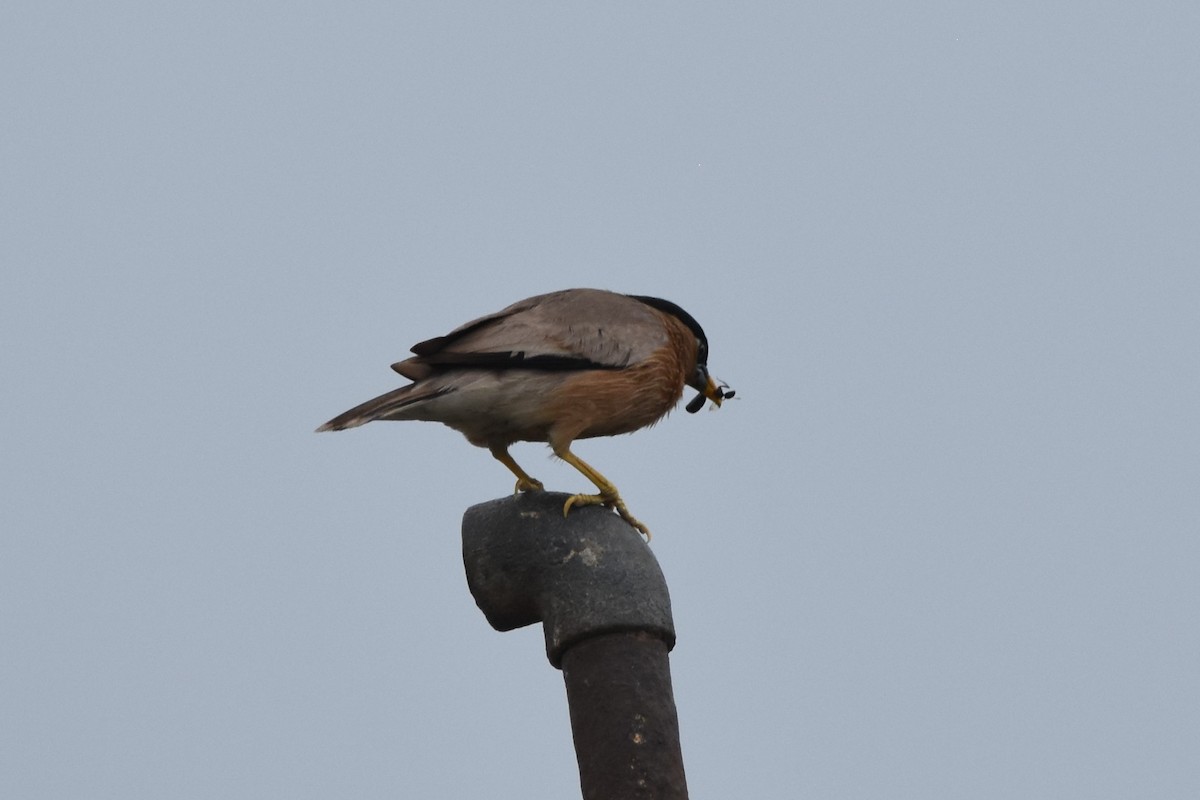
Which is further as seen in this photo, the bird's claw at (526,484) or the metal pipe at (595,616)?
the bird's claw at (526,484)

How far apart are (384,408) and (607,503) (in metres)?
1.01

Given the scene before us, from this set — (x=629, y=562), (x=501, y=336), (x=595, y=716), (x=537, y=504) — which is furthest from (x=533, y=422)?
(x=595, y=716)

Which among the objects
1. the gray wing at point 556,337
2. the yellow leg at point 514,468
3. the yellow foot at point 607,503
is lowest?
the yellow foot at point 607,503

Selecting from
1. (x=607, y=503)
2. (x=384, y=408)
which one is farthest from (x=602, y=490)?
(x=384, y=408)

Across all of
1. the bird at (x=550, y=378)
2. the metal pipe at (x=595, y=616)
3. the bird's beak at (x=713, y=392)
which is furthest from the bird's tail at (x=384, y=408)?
the bird's beak at (x=713, y=392)

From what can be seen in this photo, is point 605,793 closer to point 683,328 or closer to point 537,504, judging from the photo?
point 537,504

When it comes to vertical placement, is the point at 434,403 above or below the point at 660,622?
above

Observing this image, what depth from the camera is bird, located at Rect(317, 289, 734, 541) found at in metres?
6.64

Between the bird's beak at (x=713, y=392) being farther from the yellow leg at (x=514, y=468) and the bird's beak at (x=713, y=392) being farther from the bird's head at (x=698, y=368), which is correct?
the yellow leg at (x=514, y=468)

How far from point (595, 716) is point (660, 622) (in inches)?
17.3

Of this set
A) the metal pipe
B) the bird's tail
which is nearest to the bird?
the bird's tail

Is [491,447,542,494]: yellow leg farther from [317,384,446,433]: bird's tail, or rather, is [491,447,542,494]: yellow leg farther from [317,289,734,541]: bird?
[317,384,446,433]: bird's tail

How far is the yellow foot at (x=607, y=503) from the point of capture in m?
6.11

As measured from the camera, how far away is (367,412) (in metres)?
6.43
